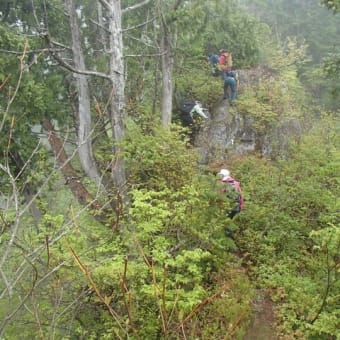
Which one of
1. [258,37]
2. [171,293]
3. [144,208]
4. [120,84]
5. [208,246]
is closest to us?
[171,293]

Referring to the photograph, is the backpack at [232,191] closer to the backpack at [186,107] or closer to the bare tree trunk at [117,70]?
the bare tree trunk at [117,70]

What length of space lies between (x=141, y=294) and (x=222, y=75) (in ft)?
33.1

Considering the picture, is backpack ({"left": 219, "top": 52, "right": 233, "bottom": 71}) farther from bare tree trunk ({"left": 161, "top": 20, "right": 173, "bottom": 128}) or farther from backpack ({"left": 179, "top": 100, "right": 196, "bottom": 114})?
bare tree trunk ({"left": 161, "top": 20, "right": 173, "bottom": 128})

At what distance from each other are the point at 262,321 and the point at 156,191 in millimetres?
3204

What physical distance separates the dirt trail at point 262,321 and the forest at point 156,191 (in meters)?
0.02

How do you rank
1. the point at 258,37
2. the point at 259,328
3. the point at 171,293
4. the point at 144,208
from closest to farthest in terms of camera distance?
the point at 171,293 < the point at 144,208 < the point at 259,328 < the point at 258,37

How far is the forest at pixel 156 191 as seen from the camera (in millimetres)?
4789

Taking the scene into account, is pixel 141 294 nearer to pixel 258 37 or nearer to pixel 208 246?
pixel 208 246

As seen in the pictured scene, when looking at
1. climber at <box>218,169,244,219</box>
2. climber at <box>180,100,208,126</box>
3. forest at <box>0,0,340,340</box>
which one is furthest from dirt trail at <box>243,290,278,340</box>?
climber at <box>180,100,208,126</box>

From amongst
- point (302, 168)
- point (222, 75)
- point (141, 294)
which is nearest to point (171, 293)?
point (141, 294)

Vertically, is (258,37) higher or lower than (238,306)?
higher

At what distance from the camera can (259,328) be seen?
596 cm

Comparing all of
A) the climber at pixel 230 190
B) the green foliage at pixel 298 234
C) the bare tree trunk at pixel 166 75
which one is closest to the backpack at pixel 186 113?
the bare tree trunk at pixel 166 75

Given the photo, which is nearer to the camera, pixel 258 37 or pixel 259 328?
pixel 259 328
